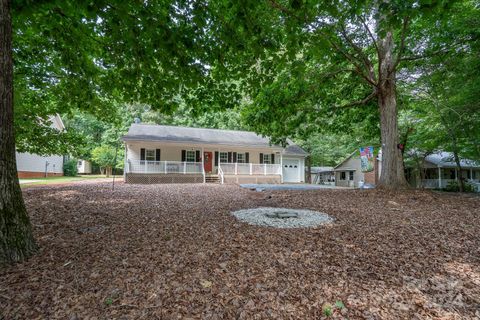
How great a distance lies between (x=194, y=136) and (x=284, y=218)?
14535mm

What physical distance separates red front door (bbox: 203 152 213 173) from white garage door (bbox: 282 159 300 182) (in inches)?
261

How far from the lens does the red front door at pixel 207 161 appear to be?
18.8m

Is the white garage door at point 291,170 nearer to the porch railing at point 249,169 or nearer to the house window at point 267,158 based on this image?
the house window at point 267,158

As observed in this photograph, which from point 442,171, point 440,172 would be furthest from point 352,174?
point 442,171

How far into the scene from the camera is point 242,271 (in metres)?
2.93

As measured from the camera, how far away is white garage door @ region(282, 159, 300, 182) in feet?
70.5

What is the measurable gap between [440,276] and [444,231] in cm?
215

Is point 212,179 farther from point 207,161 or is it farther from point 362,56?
point 362,56

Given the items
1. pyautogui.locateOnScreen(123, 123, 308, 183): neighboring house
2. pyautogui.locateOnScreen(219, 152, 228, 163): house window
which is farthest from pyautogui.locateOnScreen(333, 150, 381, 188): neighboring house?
pyautogui.locateOnScreen(219, 152, 228, 163): house window

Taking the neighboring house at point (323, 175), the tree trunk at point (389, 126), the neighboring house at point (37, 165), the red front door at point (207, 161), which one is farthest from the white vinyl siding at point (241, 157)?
A: the neighboring house at point (323, 175)

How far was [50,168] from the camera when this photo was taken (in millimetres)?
23656

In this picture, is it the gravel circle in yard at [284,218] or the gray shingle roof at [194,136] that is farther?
the gray shingle roof at [194,136]

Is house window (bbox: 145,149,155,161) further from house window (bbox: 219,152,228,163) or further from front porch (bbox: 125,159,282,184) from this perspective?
house window (bbox: 219,152,228,163)

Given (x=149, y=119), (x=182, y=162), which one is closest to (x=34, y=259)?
(x=182, y=162)
